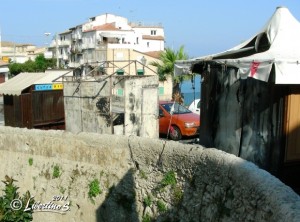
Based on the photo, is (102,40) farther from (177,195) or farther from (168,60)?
(177,195)

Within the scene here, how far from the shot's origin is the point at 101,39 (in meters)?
57.2

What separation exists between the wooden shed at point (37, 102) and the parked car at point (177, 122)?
153 inches

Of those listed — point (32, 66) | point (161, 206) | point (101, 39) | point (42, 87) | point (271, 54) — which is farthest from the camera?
point (32, 66)

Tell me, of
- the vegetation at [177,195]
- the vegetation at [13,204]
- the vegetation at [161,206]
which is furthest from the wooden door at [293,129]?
the vegetation at [13,204]

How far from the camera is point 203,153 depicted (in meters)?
6.18

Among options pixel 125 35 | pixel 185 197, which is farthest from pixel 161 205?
pixel 125 35

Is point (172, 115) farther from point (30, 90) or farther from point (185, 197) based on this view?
point (185, 197)

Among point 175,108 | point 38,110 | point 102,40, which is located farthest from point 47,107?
point 102,40

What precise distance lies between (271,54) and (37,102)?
31.7 feet

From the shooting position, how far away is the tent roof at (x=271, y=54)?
6324 millimetres

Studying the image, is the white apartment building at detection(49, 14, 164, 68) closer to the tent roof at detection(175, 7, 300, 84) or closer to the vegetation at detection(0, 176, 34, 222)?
the vegetation at detection(0, 176, 34, 222)

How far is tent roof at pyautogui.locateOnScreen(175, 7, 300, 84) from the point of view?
6324 mm

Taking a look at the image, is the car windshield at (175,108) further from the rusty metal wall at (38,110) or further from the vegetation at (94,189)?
the vegetation at (94,189)

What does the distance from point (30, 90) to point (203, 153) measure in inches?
384
